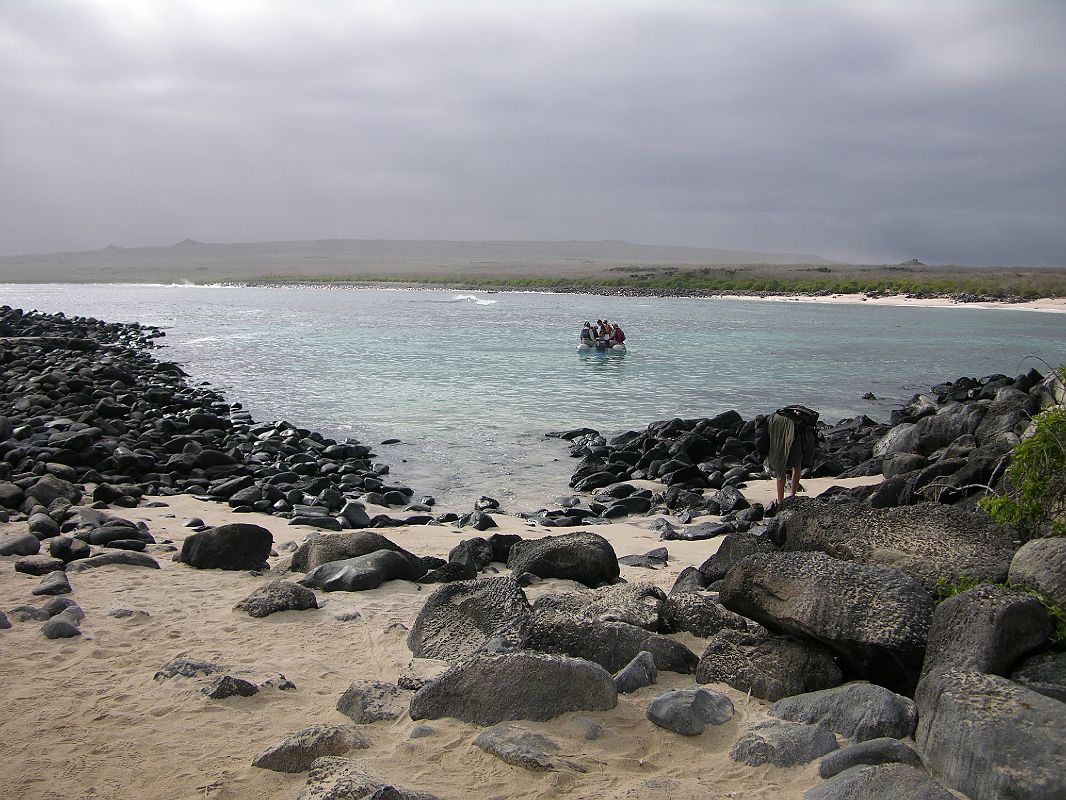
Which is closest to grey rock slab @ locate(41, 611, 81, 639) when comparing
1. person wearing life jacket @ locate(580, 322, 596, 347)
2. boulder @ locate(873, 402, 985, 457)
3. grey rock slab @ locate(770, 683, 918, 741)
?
grey rock slab @ locate(770, 683, 918, 741)

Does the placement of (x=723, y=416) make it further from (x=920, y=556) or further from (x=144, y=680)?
(x=144, y=680)

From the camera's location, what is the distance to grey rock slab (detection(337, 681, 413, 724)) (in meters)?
4.32

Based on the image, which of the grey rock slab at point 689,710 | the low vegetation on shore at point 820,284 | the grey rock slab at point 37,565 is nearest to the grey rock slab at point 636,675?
the grey rock slab at point 689,710

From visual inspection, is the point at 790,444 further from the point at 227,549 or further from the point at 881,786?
the point at 881,786

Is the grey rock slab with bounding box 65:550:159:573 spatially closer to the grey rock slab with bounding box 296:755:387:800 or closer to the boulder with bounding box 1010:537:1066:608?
the grey rock slab with bounding box 296:755:387:800

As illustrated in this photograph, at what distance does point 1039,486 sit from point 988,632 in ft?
5.44

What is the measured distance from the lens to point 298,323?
45.1 m

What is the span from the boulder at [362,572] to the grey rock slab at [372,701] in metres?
1.85

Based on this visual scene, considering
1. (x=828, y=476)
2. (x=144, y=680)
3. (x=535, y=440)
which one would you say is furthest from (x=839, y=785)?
(x=535, y=440)

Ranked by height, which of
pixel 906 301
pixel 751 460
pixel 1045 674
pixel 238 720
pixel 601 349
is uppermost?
pixel 906 301

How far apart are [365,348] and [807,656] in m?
28.6

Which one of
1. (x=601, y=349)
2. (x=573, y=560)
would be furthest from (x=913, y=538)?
(x=601, y=349)

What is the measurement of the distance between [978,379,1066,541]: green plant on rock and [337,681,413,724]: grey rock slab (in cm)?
375

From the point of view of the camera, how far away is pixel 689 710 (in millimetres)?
4176
